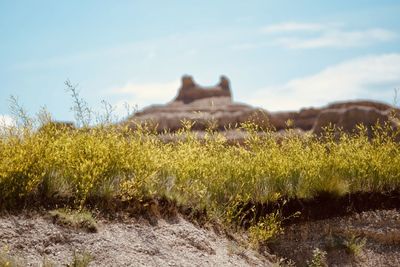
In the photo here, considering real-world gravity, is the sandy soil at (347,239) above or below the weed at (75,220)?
below

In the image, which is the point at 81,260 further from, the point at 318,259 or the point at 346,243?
the point at 346,243

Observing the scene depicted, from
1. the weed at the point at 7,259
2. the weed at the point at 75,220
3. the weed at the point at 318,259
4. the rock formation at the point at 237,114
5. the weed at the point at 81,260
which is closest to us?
the weed at the point at 7,259

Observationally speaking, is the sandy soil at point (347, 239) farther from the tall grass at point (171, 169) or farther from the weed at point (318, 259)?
the tall grass at point (171, 169)

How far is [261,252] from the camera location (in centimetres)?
865

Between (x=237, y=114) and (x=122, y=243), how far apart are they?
29.8m

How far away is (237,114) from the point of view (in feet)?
120

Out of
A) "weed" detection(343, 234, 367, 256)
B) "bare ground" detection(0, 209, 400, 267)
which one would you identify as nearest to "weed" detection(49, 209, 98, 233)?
"bare ground" detection(0, 209, 400, 267)

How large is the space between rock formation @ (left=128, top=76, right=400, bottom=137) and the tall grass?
2.59 meters

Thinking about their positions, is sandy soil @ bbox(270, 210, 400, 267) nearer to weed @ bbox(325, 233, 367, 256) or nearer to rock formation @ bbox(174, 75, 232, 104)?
weed @ bbox(325, 233, 367, 256)

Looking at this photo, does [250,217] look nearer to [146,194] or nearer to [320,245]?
[320,245]

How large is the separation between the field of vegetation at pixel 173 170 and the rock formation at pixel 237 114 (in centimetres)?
262

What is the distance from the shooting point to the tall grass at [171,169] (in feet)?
24.1

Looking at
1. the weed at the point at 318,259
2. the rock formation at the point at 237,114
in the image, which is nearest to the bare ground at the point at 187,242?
the weed at the point at 318,259

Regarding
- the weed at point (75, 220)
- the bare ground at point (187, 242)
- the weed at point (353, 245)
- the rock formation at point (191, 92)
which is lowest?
the weed at point (353, 245)
